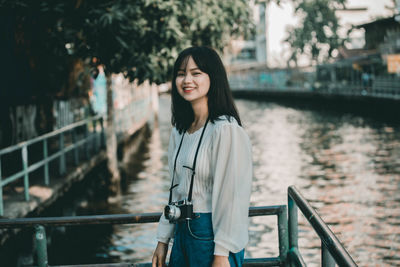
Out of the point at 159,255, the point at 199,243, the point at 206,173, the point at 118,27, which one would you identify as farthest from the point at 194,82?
the point at 118,27

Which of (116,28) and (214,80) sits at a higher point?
(116,28)

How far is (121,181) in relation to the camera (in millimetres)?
13750

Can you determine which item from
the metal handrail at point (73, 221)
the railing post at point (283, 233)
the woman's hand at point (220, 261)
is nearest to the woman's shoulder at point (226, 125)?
the woman's hand at point (220, 261)

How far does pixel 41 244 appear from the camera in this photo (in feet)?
10.0

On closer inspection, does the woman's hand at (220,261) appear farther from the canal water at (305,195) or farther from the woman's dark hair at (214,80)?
the canal water at (305,195)

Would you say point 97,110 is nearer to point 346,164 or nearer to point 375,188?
point 346,164

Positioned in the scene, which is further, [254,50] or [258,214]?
[254,50]

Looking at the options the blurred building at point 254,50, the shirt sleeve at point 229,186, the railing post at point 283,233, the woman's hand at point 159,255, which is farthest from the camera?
the blurred building at point 254,50

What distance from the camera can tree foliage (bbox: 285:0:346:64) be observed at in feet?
166

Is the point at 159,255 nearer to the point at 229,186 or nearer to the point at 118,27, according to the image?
the point at 229,186

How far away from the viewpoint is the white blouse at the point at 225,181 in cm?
238

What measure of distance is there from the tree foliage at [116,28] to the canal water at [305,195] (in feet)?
8.89

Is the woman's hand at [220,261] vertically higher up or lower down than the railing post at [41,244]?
higher up

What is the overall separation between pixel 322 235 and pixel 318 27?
5041 centimetres
